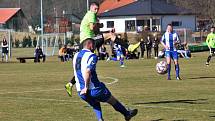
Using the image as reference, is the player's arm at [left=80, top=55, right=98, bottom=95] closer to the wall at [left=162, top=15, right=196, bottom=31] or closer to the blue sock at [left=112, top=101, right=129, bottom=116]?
the blue sock at [left=112, top=101, right=129, bottom=116]

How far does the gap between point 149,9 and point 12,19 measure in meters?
39.2

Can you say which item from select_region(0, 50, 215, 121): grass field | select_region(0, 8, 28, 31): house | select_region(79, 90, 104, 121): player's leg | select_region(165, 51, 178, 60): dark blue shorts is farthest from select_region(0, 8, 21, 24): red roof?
select_region(79, 90, 104, 121): player's leg

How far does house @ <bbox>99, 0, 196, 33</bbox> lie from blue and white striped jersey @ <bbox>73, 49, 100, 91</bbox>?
9053 cm

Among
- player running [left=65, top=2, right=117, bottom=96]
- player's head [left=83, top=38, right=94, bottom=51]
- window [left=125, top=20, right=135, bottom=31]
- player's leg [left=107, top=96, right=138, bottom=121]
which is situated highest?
window [left=125, top=20, right=135, bottom=31]

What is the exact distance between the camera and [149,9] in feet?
336

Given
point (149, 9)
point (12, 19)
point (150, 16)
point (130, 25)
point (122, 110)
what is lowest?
point (122, 110)

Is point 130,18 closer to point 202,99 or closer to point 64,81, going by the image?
point 64,81

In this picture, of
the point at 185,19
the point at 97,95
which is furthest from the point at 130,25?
the point at 97,95

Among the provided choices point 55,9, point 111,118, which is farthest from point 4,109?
point 55,9

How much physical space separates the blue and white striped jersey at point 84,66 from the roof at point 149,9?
90558mm

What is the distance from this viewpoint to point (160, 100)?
16.4m

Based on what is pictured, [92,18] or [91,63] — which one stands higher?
[92,18]

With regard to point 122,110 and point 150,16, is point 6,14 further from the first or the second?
point 122,110

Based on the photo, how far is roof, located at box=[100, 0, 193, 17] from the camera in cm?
10275
